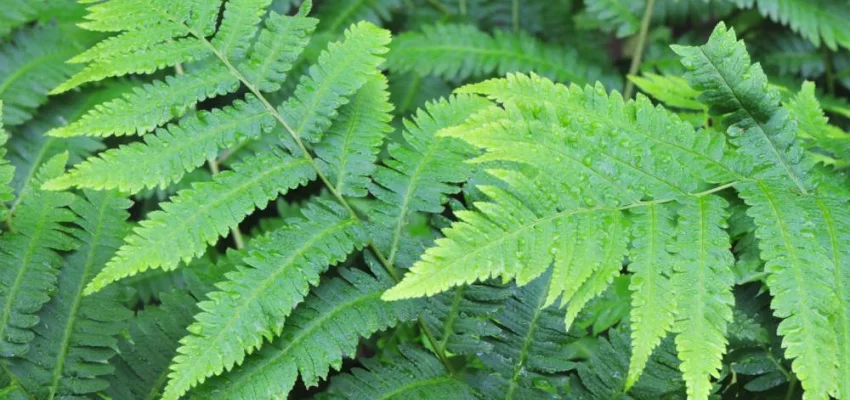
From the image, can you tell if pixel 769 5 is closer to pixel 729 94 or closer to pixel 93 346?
pixel 729 94

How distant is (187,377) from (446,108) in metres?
0.75

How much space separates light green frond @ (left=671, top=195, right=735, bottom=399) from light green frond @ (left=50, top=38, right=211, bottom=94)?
3.23 ft

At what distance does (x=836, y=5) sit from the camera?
254 cm

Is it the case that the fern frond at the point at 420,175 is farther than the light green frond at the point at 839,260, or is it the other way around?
the fern frond at the point at 420,175

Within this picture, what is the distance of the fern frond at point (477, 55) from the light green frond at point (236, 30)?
0.99 m

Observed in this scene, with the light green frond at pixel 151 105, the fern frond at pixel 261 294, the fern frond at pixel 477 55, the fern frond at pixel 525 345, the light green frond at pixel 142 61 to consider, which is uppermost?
the light green frond at pixel 142 61

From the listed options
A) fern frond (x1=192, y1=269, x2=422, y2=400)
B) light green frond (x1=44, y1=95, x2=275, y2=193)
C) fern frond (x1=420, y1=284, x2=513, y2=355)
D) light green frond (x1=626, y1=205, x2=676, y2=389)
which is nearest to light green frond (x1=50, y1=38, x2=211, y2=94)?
light green frond (x1=44, y1=95, x2=275, y2=193)

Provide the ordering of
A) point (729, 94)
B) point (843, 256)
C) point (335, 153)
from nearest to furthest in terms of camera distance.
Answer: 1. point (843, 256)
2. point (729, 94)
3. point (335, 153)

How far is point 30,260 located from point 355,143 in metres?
0.68

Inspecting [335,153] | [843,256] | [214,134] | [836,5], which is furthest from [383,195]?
[836,5]

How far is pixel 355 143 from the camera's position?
1.58 meters

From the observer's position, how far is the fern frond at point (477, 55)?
254 centimetres

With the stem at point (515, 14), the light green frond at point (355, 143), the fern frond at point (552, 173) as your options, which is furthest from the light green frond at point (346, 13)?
the fern frond at point (552, 173)

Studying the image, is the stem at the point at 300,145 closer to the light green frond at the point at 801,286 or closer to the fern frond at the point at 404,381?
the fern frond at the point at 404,381
